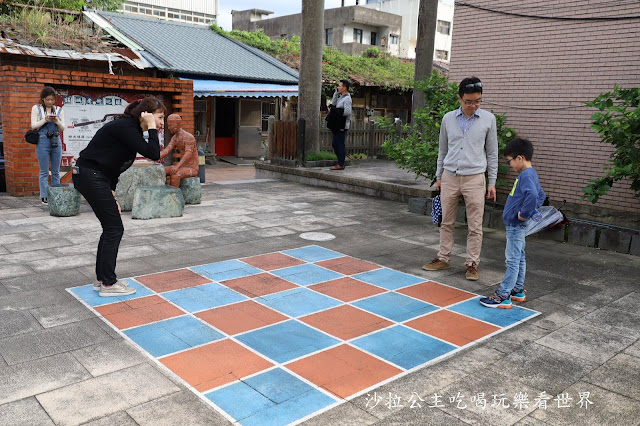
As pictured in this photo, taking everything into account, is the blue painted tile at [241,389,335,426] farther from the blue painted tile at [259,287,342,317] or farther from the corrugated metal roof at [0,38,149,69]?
the corrugated metal roof at [0,38,149,69]

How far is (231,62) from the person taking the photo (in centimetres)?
1786

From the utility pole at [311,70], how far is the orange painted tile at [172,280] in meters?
7.88

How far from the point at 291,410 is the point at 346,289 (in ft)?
7.21

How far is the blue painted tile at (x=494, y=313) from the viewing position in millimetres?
4434

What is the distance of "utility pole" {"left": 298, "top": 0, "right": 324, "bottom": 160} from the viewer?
13.0 metres

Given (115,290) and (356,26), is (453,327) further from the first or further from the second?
(356,26)

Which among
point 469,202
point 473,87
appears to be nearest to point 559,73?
point 473,87

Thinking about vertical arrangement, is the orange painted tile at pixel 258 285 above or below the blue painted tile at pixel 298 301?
below

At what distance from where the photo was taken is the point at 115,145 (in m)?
4.62

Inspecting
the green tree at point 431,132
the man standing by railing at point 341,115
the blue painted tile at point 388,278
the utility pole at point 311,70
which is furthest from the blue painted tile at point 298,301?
the utility pole at point 311,70

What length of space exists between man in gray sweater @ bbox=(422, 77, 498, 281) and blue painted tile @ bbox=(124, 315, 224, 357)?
2804 mm

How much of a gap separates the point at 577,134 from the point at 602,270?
2.37 m

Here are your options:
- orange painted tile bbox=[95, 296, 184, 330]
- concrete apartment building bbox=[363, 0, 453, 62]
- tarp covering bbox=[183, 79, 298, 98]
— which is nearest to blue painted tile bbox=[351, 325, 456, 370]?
orange painted tile bbox=[95, 296, 184, 330]

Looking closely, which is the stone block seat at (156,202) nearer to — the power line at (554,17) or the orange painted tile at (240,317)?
the orange painted tile at (240,317)
